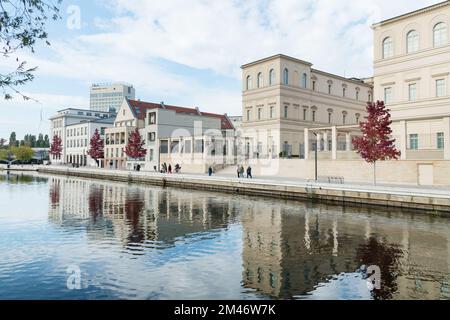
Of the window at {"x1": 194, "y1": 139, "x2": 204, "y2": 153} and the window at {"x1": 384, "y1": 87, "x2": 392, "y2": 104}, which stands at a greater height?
the window at {"x1": 384, "y1": 87, "x2": 392, "y2": 104}

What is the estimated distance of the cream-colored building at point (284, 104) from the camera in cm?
5041

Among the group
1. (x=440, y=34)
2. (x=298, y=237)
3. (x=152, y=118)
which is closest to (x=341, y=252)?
(x=298, y=237)

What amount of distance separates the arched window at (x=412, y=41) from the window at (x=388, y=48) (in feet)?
5.59

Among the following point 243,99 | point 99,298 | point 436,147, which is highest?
point 243,99

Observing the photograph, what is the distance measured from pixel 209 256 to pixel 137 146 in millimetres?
55216

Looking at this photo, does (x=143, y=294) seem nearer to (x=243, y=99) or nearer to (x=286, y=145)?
(x=286, y=145)

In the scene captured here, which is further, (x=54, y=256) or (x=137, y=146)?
(x=137, y=146)

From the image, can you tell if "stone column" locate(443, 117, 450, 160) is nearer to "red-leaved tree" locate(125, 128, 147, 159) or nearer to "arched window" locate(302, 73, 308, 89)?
"arched window" locate(302, 73, 308, 89)

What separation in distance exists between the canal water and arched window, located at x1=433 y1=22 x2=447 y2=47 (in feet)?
72.0

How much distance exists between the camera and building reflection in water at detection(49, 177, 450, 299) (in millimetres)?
10359

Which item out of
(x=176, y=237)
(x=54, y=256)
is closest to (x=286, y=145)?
(x=176, y=237)

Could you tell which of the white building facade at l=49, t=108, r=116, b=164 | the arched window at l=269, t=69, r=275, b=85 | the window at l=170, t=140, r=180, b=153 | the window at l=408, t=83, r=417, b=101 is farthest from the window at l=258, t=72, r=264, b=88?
the white building facade at l=49, t=108, r=116, b=164

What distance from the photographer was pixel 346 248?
14.2 m

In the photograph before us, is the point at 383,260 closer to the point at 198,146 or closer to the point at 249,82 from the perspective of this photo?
the point at 249,82
